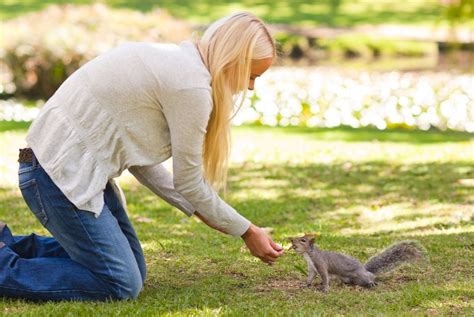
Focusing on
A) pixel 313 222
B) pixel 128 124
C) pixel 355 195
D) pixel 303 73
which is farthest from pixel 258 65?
pixel 303 73

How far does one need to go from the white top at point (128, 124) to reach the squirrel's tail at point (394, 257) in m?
0.71

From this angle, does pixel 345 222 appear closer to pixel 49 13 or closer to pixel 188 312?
pixel 188 312

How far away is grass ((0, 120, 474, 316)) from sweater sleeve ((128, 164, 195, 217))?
37 cm

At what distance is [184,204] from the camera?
4.30m

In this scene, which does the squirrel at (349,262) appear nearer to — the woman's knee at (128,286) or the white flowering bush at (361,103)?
the woman's knee at (128,286)

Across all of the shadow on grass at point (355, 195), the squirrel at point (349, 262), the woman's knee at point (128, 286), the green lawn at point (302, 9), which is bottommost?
the green lawn at point (302, 9)

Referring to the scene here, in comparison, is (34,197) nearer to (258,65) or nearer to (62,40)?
(258,65)

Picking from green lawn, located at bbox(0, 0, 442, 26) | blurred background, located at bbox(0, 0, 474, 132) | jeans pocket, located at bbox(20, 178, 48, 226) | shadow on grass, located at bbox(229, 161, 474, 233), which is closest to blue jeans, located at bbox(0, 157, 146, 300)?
jeans pocket, located at bbox(20, 178, 48, 226)

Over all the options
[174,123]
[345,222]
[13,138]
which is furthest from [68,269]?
[13,138]

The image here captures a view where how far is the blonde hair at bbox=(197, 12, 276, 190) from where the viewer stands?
3.81 m

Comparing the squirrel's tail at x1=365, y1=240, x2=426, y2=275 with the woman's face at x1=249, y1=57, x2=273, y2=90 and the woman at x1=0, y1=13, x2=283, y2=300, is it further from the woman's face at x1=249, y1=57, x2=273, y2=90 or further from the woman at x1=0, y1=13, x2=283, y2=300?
the woman's face at x1=249, y1=57, x2=273, y2=90

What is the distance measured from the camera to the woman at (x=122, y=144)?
381cm

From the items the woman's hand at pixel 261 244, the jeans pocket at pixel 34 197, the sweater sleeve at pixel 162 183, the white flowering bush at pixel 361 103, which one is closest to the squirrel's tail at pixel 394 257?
the woman's hand at pixel 261 244

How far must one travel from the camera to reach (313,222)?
5883 millimetres
